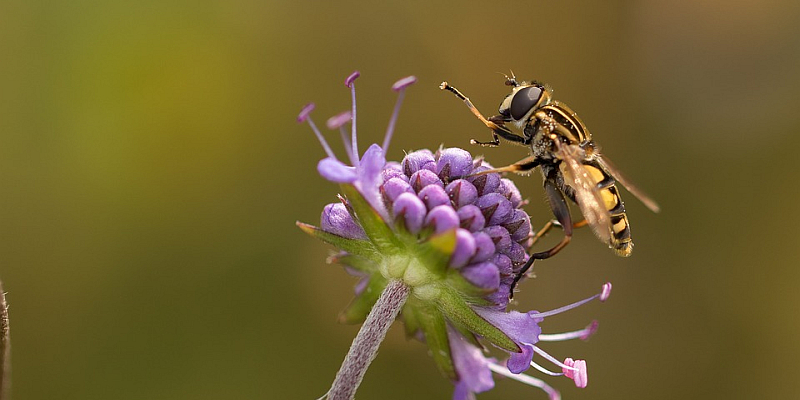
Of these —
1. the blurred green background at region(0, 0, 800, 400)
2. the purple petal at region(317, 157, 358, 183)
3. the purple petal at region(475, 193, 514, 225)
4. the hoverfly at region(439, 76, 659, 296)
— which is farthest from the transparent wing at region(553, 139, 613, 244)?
the blurred green background at region(0, 0, 800, 400)

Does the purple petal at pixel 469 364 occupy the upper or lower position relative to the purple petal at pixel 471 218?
lower

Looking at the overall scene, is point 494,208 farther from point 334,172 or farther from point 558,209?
point 334,172

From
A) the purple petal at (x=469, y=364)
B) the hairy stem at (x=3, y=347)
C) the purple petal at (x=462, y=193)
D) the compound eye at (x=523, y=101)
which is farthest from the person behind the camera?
the compound eye at (x=523, y=101)

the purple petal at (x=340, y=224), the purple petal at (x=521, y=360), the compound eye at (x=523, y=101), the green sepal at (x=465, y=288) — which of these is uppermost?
the compound eye at (x=523, y=101)

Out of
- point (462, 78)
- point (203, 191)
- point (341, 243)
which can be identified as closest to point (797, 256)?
point (462, 78)

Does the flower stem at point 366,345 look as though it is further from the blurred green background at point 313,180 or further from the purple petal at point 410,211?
the blurred green background at point 313,180

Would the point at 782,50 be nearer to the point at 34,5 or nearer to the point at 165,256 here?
the point at 165,256

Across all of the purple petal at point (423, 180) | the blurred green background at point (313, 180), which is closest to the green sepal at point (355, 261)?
the purple petal at point (423, 180)
